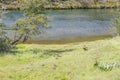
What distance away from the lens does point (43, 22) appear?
45375 millimetres

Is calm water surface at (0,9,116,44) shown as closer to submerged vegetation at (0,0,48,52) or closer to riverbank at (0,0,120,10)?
submerged vegetation at (0,0,48,52)

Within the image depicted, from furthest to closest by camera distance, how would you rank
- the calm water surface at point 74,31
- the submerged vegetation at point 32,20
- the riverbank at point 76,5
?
the riverbank at point 76,5 → the calm water surface at point 74,31 → the submerged vegetation at point 32,20

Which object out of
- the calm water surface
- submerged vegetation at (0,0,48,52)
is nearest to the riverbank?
the calm water surface

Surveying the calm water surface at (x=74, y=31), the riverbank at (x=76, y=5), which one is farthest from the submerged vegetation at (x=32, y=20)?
the riverbank at (x=76, y=5)

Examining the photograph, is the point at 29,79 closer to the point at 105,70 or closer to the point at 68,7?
the point at 105,70

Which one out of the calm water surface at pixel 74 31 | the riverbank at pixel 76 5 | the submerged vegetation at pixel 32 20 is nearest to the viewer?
the submerged vegetation at pixel 32 20

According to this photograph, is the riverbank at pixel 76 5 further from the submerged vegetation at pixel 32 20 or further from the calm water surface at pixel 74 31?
the submerged vegetation at pixel 32 20

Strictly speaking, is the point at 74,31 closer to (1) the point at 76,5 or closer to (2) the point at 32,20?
(2) the point at 32,20

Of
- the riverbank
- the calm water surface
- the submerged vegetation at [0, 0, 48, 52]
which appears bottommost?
the riverbank

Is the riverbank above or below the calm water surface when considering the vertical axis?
below

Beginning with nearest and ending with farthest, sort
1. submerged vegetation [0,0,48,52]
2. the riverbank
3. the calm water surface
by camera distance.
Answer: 1. submerged vegetation [0,0,48,52]
2. the calm water surface
3. the riverbank

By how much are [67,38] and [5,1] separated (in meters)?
83.8

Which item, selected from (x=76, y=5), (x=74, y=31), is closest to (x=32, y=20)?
(x=74, y=31)

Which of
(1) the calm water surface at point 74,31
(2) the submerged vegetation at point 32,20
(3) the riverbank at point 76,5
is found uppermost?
(2) the submerged vegetation at point 32,20
